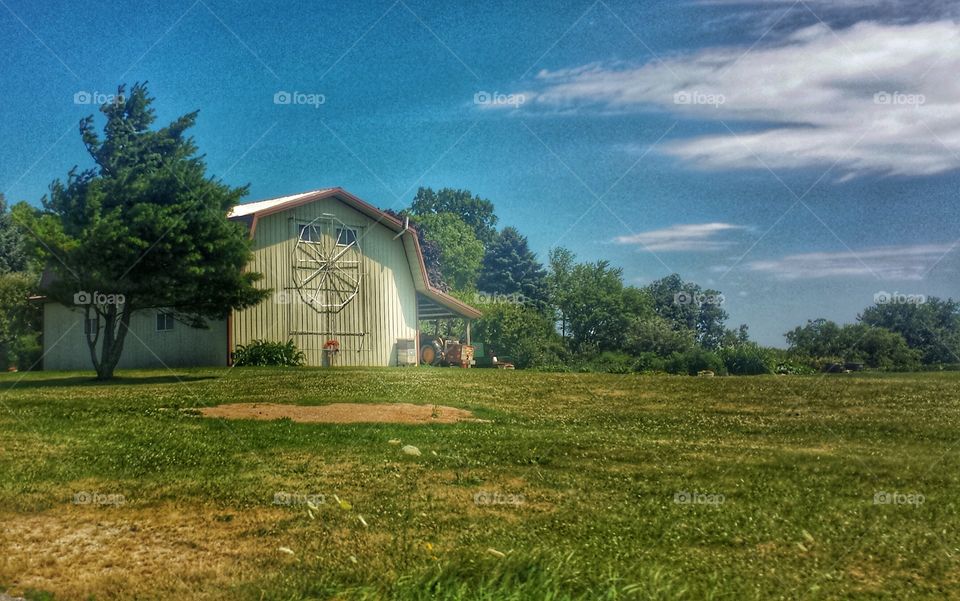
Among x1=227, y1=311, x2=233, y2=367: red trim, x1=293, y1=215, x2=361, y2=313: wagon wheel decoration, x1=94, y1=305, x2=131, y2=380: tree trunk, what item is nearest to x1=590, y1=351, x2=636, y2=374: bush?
x1=293, y1=215, x2=361, y2=313: wagon wheel decoration

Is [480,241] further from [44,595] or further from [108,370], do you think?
[44,595]

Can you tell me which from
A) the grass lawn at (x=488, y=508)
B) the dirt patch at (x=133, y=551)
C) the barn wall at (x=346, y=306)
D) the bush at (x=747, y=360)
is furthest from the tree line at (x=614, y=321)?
the dirt patch at (x=133, y=551)

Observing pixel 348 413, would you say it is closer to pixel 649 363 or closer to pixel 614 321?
pixel 649 363

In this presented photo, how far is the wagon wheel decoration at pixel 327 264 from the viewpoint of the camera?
98.0ft

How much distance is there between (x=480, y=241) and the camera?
45.2 metres

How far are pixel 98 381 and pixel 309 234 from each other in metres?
9.94

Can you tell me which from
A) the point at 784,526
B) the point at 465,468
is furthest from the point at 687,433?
the point at 784,526

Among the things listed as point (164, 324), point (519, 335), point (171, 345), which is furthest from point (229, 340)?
point (519, 335)

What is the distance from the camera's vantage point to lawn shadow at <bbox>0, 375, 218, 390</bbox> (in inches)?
845

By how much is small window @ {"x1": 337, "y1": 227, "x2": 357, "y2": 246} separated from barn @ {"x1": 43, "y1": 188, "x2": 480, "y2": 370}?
0.13ft

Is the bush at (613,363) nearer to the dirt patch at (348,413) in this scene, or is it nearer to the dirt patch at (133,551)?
the dirt patch at (348,413)

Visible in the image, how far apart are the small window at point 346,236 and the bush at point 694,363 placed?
13404 mm

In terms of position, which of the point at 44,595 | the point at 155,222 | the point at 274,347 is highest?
the point at 155,222

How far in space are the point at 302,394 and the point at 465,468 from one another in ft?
27.4
